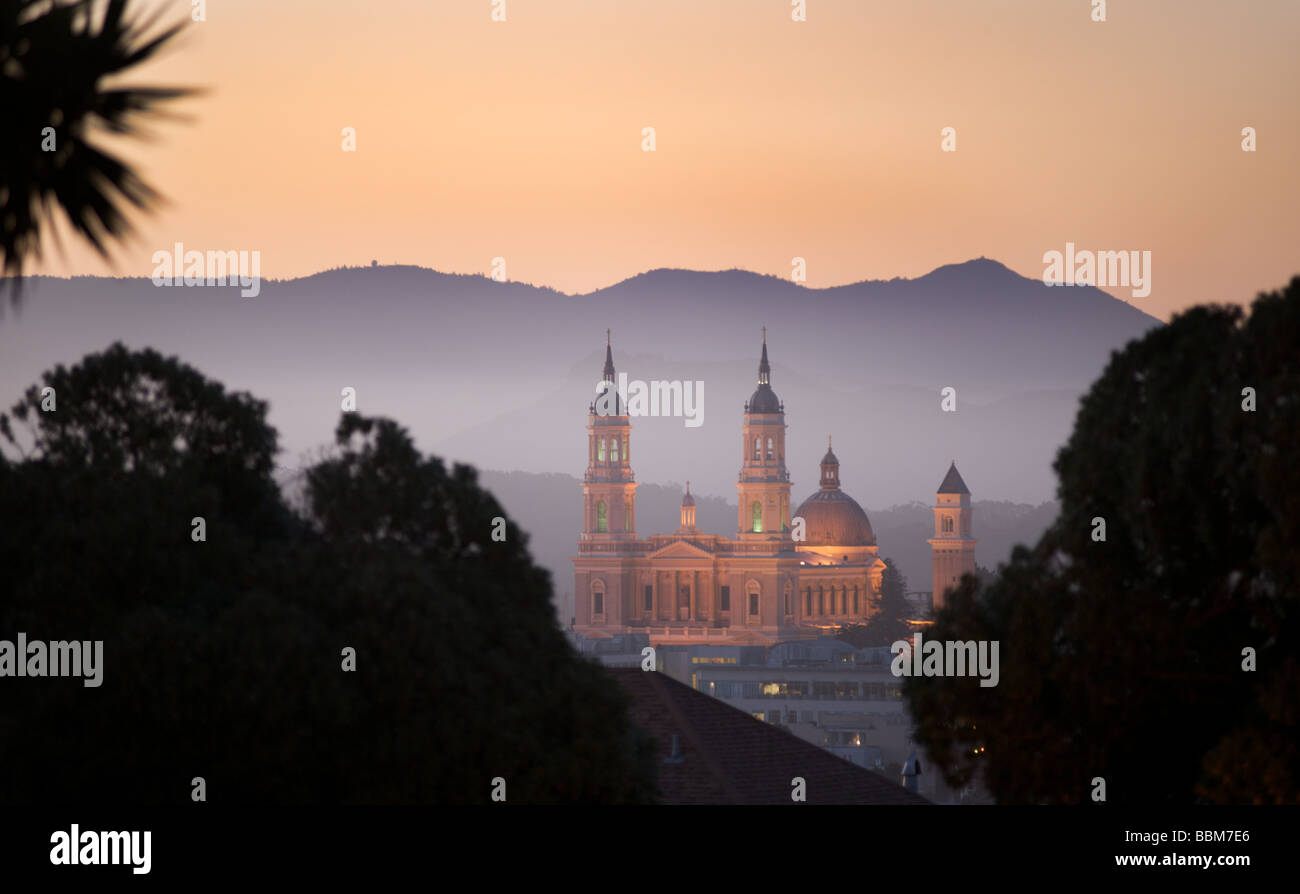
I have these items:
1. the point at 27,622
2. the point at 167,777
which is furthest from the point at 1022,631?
the point at 27,622

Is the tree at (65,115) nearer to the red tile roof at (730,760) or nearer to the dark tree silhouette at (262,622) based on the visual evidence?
the dark tree silhouette at (262,622)

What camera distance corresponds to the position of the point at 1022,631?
18.8 m

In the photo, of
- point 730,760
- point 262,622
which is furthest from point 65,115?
point 730,760

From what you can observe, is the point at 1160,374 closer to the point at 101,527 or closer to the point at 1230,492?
the point at 1230,492

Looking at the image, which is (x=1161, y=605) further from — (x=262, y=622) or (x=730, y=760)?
(x=730, y=760)

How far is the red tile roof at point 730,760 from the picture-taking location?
1253 inches

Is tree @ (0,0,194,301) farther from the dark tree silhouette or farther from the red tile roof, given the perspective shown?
the red tile roof

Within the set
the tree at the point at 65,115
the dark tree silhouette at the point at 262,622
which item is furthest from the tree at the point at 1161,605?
the tree at the point at 65,115

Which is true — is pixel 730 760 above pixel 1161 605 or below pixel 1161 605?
below

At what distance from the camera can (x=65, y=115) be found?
28.9 feet

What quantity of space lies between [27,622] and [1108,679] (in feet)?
35.4

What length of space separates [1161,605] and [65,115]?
12.3 meters
